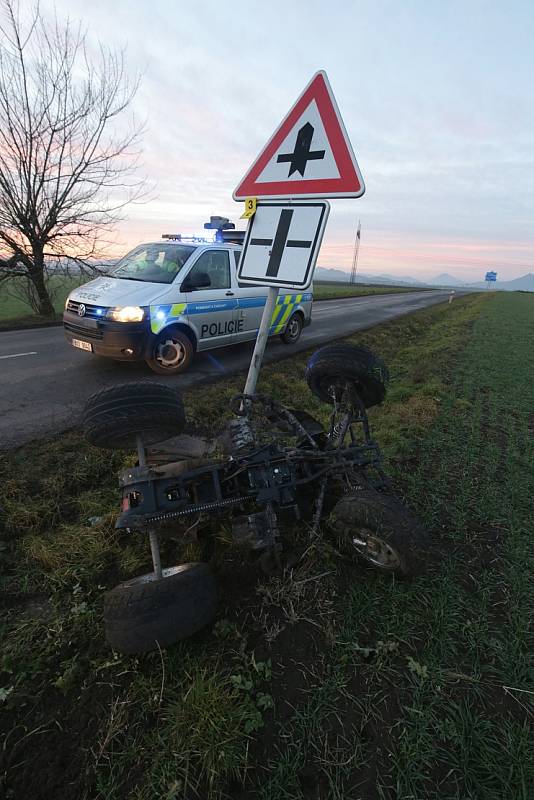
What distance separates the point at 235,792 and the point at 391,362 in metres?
7.80

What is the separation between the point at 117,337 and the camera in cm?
542

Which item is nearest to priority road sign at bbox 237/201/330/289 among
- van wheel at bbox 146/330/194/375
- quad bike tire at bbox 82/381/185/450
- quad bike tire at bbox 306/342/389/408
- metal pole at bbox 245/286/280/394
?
metal pole at bbox 245/286/280/394

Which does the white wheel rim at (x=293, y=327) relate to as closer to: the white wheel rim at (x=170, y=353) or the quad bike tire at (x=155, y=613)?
the white wheel rim at (x=170, y=353)

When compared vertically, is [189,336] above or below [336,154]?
below

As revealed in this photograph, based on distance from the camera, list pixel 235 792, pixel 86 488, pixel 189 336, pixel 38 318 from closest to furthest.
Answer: pixel 235 792
pixel 86 488
pixel 189 336
pixel 38 318

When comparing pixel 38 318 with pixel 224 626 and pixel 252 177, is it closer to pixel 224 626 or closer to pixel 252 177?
pixel 252 177

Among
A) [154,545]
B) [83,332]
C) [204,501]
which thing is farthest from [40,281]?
[154,545]

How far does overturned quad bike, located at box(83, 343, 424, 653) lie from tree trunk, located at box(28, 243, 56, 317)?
11.8 metres

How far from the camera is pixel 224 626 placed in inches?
69.7

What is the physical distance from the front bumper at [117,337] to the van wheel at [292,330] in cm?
397

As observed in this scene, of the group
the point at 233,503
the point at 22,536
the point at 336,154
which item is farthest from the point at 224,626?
the point at 336,154

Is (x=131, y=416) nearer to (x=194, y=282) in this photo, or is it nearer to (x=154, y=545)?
(x=154, y=545)

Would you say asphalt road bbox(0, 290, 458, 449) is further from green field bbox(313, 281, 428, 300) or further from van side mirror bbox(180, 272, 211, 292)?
green field bbox(313, 281, 428, 300)

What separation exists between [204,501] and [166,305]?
13.9ft
